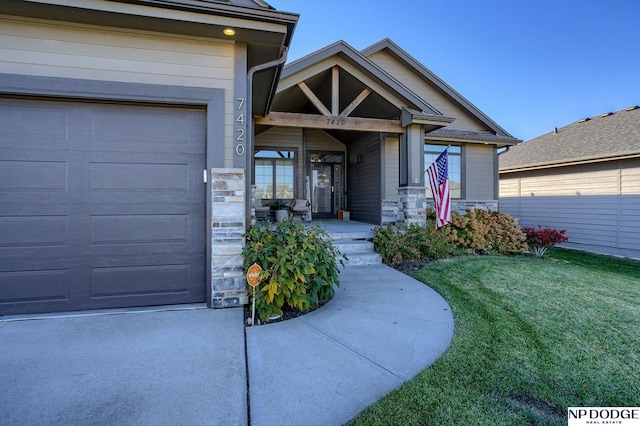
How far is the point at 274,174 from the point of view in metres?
10.7

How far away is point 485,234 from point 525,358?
5825 mm

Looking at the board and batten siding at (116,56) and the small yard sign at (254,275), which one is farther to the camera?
the board and batten siding at (116,56)

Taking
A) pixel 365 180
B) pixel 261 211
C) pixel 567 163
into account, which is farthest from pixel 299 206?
pixel 567 163

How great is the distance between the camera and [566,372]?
237 centimetres

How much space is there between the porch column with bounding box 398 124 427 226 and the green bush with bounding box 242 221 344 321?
13.1 ft

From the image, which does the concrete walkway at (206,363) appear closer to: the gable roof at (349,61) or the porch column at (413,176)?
the porch column at (413,176)

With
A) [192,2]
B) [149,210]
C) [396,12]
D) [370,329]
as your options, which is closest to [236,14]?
[192,2]

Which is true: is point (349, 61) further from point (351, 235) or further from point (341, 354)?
point (341, 354)

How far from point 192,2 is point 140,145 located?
1.65 m

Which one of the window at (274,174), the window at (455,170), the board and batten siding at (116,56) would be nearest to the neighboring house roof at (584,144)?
the window at (455,170)

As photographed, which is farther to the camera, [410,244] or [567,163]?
[567,163]

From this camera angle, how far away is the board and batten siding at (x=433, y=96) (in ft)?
35.8

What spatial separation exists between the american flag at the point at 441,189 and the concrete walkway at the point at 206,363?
3.56 metres

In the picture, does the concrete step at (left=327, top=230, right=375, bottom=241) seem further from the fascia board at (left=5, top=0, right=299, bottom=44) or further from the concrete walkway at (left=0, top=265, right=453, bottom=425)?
the fascia board at (left=5, top=0, right=299, bottom=44)
